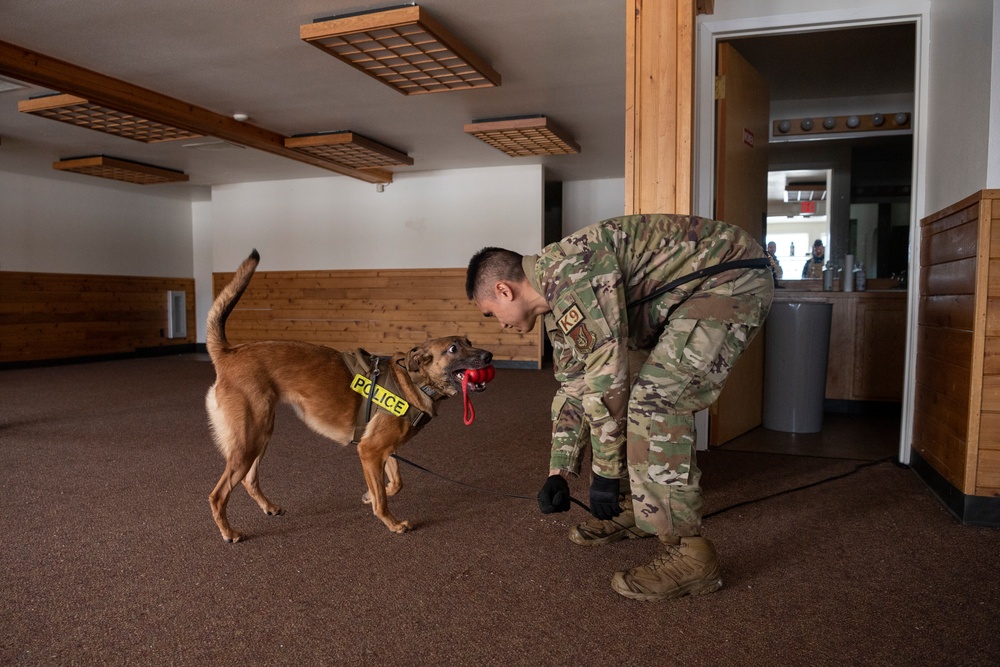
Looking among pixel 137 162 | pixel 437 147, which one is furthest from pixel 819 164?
pixel 137 162

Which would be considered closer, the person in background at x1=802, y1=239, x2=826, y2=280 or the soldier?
the soldier

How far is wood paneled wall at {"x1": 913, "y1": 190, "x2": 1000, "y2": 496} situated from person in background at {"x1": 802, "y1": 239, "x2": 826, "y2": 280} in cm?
323

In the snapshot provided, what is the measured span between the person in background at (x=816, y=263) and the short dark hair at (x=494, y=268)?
4.85 metres

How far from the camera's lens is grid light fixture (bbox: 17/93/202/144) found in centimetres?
518

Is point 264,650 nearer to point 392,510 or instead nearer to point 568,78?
point 392,510

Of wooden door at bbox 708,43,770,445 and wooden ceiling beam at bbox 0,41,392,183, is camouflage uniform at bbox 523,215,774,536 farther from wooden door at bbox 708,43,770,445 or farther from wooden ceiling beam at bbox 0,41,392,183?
wooden ceiling beam at bbox 0,41,392,183

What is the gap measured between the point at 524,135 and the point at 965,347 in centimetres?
470

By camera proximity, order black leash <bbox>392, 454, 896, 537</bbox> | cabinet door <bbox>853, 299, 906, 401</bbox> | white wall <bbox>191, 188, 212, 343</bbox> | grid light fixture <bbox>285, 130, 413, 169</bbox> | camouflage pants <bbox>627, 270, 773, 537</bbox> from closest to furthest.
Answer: camouflage pants <bbox>627, 270, 773, 537</bbox>
black leash <bbox>392, 454, 896, 537</bbox>
cabinet door <bbox>853, 299, 906, 401</bbox>
grid light fixture <bbox>285, 130, 413, 169</bbox>
white wall <bbox>191, 188, 212, 343</bbox>

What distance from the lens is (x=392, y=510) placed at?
2.64m

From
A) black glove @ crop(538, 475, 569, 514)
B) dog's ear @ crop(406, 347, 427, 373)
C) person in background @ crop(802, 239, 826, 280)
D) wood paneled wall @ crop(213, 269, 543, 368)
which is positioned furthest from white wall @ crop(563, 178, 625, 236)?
black glove @ crop(538, 475, 569, 514)

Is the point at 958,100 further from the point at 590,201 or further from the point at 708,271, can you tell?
the point at 590,201

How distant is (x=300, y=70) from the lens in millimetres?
4785

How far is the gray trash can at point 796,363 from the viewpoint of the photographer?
4.02 m

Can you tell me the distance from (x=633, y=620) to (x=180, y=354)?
1025 centimetres
